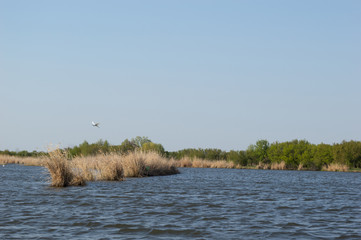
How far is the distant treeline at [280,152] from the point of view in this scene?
72.2 meters

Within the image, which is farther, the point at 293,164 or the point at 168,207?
the point at 293,164

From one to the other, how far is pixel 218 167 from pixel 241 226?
65.2 meters

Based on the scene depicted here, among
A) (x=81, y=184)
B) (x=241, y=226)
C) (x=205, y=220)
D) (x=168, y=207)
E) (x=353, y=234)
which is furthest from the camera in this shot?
(x=81, y=184)

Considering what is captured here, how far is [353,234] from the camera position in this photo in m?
11.3

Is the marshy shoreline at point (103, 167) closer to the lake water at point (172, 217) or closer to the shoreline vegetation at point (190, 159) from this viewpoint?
the shoreline vegetation at point (190, 159)

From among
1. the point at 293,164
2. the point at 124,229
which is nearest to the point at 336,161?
the point at 293,164

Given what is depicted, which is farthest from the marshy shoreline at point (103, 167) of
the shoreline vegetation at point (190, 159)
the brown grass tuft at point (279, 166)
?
the brown grass tuft at point (279, 166)

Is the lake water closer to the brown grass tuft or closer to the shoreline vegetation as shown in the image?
the shoreline vegetation

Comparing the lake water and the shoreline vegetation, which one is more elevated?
the shoreline vegetation

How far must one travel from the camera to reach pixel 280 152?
85000mm

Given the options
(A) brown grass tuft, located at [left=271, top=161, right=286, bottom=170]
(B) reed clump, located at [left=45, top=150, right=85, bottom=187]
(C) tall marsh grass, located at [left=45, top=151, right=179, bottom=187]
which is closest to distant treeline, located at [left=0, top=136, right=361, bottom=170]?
(A) brown grass tuft, located at [left=271, top=161, right=286, bottom=170]

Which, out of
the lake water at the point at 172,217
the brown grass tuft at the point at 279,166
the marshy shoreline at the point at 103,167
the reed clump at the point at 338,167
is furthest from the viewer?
the brown grass tuft at the point at 279,166

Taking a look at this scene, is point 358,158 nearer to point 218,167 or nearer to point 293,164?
point 293,164

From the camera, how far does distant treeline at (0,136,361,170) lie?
7219 centimetres
